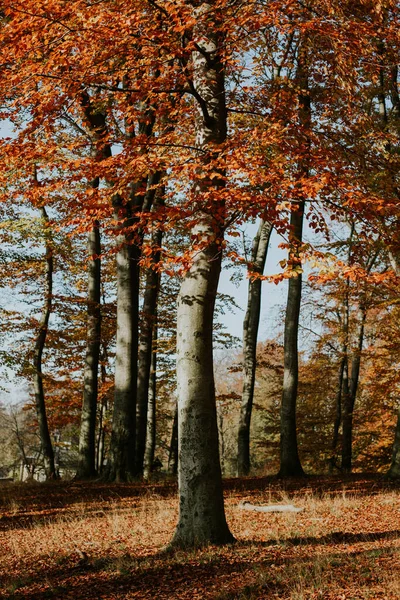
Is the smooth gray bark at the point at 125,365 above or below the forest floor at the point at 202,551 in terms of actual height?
above

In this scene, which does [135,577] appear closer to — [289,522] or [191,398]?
[191,398]

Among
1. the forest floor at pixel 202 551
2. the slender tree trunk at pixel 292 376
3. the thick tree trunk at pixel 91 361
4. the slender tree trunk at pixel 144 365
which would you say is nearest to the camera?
the forest floor at pixel 202 551

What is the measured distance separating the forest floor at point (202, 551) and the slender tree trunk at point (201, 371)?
1.30 ft

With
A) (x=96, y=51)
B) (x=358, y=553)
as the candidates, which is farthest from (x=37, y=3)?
(x=358, y=553)

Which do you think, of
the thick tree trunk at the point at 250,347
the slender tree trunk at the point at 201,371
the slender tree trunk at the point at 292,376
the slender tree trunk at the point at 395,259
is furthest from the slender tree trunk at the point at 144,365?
the slender tree trunk at the point at 201,371

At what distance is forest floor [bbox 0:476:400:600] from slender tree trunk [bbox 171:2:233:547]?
15.6 inches

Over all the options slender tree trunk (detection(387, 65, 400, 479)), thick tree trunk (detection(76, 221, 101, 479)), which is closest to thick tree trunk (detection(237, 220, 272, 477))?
thick tree trunk (detection(76, 221, 101, 479))

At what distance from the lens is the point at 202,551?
260 inches

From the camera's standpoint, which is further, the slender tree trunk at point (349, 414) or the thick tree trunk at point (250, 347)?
the slender tree trunk at point (349, 414)

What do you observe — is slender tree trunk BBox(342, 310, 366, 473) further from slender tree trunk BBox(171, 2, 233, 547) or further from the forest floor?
slender tree trunk BBox(171, 2, 233, 547)

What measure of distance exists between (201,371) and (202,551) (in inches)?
82.6

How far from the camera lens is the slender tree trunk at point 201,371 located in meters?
6.80

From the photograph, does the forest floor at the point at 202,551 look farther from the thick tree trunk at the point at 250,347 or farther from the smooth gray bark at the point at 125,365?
the thick tree trunk at the point at 250,347

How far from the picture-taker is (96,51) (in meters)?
7.95
